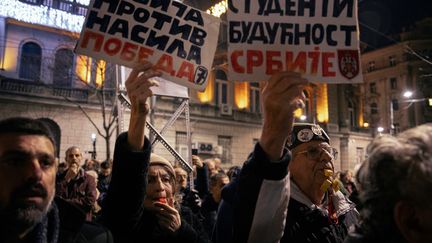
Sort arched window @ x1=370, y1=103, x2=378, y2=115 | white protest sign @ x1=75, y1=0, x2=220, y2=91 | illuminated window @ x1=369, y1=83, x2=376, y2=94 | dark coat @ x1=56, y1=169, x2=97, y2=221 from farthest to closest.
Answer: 1. illuminated window @ x1=369, y1=83, x2=376, y2=94
2. arched window @ x1=370, y1=103, x2=378, y2=115
3. dark coat @ x1=56, y1=169, x2=97, y2=221
4. white protest sign @ x1=75, y1=0, x2=220, y2=91

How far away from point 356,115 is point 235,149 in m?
17.3

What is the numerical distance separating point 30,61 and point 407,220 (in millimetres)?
24844

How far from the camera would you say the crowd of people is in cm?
173

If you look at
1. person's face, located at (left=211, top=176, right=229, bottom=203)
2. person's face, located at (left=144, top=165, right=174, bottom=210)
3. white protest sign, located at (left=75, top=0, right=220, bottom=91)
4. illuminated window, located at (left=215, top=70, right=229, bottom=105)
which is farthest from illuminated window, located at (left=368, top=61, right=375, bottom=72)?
person's face, located at (left=144, top=165, right=174, bottom=210)

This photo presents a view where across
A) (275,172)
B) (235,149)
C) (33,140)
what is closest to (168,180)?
(33,140)

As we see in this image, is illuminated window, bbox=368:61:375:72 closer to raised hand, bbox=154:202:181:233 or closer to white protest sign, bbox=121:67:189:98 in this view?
white protest sign, bbox=121:67:189:98

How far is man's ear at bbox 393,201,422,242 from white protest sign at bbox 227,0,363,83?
959 mm

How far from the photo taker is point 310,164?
307 centimetres

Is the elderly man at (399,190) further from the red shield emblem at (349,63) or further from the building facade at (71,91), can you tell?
the building facade at (71,91)

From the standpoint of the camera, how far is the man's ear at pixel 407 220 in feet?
5.47

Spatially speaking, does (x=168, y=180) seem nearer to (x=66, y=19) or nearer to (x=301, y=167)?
(x=301, y=167)

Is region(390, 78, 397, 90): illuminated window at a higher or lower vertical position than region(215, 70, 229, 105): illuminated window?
higher

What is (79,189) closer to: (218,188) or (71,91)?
(218,188)

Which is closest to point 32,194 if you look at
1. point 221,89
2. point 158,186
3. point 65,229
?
point 65,229
